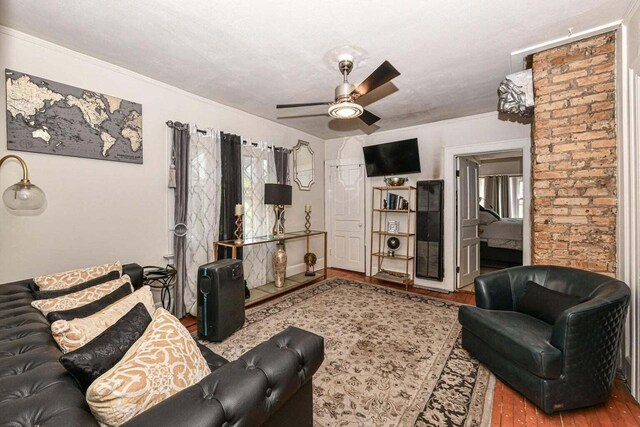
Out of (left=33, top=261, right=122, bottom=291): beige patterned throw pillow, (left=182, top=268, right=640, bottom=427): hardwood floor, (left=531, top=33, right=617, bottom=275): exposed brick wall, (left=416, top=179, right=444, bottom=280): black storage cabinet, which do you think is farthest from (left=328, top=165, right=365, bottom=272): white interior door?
(left=33, top=261, right=122, bottom=291): beige patterned throw pillow

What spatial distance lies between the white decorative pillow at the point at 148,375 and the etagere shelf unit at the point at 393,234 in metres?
3.91

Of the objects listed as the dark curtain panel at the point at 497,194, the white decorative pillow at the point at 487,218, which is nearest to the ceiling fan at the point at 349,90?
the white decorative pillow at the point at 487,218

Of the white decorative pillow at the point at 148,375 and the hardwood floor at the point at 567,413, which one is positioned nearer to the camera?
the white decorative pillow at the point at 148,375

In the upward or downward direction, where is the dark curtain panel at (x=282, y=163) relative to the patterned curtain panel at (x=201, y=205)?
upward

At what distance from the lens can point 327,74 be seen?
2.89 m

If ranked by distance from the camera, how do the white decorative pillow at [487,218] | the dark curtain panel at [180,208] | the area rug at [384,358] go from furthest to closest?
the white decorative pillow at [487,218] < the dark curtain panel at [180,208] < the area rug at [384,358]

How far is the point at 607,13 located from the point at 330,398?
3.48m

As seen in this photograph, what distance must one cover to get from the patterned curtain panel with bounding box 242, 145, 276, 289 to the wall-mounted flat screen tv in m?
1.79

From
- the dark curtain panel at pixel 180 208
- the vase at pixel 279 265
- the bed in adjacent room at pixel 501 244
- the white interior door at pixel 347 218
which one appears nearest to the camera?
the dark curtain panel at pixel 180 208

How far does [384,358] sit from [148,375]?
205cm

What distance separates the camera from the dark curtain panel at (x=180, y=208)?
3.24 meters

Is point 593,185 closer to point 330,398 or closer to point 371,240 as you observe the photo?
point 330,398

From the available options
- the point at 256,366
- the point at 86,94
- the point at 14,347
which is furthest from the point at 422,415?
the point at 86,94

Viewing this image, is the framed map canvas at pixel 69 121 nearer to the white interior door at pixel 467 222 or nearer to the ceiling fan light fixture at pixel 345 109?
the ceiling fan light fixture at pixel 345 109
